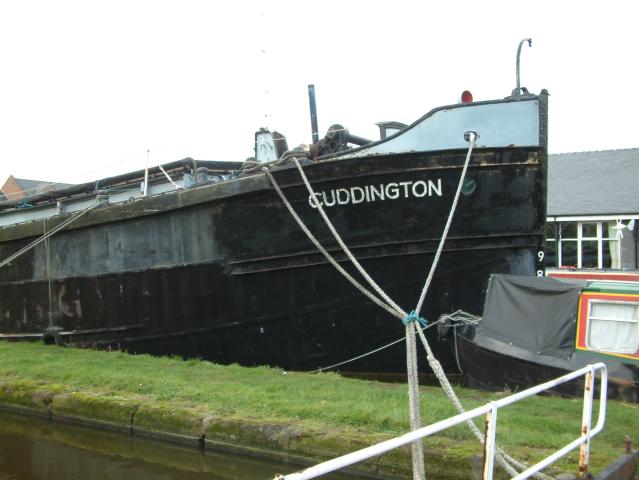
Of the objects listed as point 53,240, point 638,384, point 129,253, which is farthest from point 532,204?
point 53,240

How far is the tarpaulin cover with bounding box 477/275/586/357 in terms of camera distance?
24.1 ft

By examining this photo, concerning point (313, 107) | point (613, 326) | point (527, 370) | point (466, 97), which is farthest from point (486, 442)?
point (313, 107)

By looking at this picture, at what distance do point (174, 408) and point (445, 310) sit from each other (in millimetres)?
4368

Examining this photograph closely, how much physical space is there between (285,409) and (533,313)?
11.7 ft

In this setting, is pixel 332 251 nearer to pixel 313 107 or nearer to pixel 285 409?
pixel 285 409

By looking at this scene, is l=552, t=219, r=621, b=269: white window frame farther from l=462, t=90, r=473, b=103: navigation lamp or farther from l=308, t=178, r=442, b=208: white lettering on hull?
l=308, t=178, r=442, b=208: white lettering on hull

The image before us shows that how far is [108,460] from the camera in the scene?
222 inches

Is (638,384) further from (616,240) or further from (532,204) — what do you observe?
(616,240)

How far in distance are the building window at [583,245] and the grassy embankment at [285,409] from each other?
14.4 metres

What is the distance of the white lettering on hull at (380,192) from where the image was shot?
873 cm

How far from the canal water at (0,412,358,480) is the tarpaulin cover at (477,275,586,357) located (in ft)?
11.8

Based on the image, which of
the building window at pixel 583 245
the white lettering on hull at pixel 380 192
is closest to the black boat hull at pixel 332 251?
the white lettering on hull at pixel 380 192

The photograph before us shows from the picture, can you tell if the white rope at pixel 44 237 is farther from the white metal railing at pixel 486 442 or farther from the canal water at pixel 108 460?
the white metal railing at pixel 486 442

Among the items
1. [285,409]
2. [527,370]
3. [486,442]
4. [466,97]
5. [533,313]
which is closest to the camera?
[486,442]
